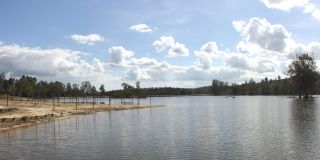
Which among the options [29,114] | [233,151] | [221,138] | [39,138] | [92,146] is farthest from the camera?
[29,114]

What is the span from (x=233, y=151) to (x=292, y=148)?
25.0ft

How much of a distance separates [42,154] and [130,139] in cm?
1642

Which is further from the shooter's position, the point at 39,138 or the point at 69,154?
the point at 39,138

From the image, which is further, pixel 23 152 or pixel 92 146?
pixel 92 146

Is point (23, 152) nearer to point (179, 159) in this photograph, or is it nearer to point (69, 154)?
point (69, 154)

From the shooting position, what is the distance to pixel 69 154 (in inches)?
1977

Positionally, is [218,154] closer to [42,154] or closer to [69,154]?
[69,154]

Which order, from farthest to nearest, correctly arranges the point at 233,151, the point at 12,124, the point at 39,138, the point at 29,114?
the point at 29,114, the point at 12,124, the point at 39,138, the point at 233,151

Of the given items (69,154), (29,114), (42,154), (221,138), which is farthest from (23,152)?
(29,114)

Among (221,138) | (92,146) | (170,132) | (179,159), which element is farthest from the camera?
(170,132)

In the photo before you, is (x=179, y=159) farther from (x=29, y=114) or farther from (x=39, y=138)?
(x=29, y=114)

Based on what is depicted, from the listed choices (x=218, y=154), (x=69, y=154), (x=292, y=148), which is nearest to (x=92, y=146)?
(x=69, y=154)

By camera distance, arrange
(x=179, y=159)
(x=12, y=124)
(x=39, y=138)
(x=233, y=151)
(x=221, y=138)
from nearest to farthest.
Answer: (x=179, y=159)
(x=233, y=151)
(x=221, y=138)
(x=39, y=138)
(x=12, y=124)

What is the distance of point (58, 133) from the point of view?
73.8 meters
